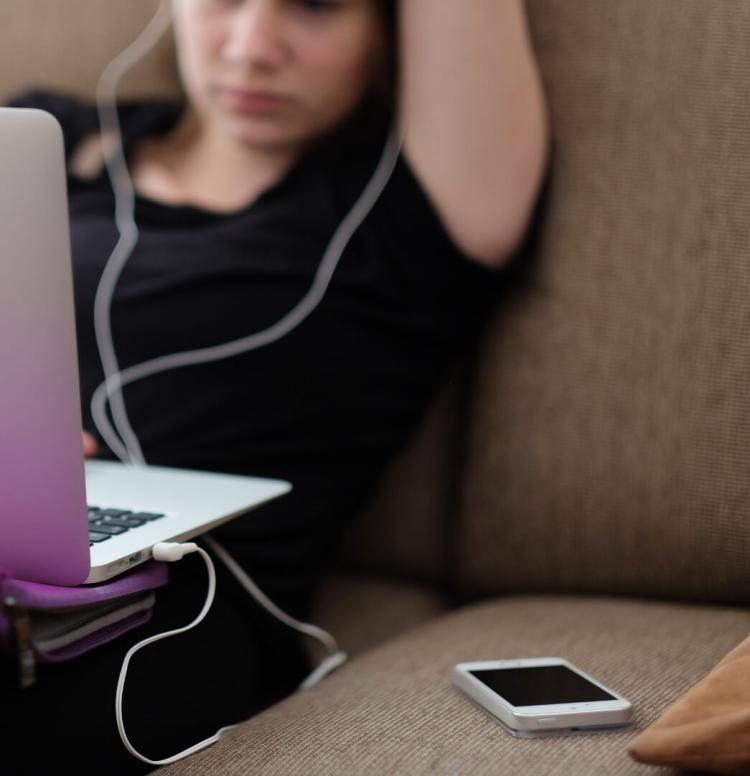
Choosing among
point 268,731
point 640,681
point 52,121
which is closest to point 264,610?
point 268,731

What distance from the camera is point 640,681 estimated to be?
0.73 m

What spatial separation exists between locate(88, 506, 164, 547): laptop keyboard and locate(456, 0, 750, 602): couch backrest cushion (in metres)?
0.44

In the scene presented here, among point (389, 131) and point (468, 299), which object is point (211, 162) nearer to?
point (389, 131)

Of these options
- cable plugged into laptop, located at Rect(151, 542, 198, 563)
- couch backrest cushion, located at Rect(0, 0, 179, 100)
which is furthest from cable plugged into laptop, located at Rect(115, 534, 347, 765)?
couch backrest cushion, located at Rect(0, 0, 179, 100)

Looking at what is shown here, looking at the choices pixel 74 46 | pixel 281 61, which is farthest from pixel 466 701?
pixel 74 46

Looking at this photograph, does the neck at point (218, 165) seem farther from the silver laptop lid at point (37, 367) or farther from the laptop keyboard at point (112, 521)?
the silver laptop lid at point (37, 367)

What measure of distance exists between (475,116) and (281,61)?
0.22 m

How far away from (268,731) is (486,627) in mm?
271

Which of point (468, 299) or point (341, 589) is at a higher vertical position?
point (468, 299)

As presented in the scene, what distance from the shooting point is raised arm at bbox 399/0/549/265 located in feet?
3.13

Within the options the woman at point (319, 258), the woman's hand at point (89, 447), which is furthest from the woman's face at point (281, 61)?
the woman's hand at point (89, 447)

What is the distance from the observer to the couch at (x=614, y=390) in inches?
35.9

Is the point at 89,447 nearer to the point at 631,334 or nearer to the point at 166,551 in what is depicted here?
the point at 166,551

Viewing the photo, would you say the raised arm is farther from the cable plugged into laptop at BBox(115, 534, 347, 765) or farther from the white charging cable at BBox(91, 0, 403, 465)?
the cable plugged into laptop at BBox(115, 534, 347, 765)
